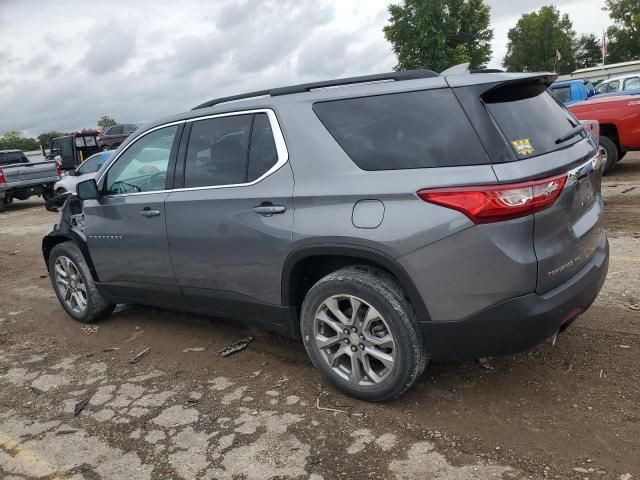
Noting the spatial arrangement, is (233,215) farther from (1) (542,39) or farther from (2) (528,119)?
(1) (542,39)

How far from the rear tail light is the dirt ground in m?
1.11

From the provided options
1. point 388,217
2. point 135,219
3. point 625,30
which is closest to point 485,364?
point 388,217

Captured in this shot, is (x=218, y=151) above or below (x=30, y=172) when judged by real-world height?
below

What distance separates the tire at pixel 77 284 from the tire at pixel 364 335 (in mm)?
2462

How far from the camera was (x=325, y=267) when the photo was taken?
336 centimetres

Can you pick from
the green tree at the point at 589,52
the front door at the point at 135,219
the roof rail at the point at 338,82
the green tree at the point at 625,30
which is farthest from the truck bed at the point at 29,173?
the green tree at the point at 589,52

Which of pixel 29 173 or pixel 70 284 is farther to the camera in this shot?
pixel 29 173

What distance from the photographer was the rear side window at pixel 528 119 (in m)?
2.73

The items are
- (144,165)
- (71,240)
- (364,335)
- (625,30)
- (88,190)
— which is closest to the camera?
(364,335)

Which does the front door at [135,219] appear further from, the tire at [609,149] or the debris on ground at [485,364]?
the tire at [609,149]

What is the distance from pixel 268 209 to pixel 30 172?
15100 millimetres

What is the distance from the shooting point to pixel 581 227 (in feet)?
9.64

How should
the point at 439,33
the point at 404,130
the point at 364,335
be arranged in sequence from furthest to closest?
the point at 439,33, the point at 364,335, the point at 404,130

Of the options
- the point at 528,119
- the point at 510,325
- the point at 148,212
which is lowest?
the point at 510,325
